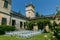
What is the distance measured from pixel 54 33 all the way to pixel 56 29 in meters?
0.21

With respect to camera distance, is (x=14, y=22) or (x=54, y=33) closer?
(x=54, y=33)

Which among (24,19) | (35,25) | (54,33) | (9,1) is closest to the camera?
(54,33)

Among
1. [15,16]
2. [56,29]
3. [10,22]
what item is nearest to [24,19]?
[15,16]

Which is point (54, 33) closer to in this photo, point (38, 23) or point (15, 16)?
point (38, 23)

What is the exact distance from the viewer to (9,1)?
24.0 m

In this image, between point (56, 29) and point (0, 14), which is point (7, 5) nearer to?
point (0, 14)

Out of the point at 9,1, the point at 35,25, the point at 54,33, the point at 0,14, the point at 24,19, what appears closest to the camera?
the point at 54,33

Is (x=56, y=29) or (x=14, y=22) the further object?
(x=14, y=22)

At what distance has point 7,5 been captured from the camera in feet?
75.8

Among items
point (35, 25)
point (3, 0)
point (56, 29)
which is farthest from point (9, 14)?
point (56, 29)

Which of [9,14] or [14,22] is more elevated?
[9,14]

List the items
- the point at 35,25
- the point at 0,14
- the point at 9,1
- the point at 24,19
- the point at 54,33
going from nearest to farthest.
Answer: the point at 54,33 < the point at 0,14 < the point at 35,25 < the point at 9,1 < the point at 24,19

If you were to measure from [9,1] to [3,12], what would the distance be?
11.8 feet

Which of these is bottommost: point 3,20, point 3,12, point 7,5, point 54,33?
point 54,33
